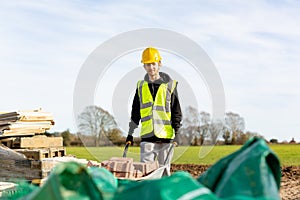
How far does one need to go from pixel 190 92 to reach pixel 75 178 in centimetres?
792

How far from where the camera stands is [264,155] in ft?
5.93

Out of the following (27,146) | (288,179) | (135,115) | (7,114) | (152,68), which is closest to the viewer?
(152,68)

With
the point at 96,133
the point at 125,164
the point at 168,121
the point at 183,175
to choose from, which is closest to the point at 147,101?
the point at 168,121

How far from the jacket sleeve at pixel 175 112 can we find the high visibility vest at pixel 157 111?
53 millimetres

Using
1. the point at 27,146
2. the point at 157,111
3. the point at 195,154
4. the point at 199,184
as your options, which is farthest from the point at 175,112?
the point at 195,154

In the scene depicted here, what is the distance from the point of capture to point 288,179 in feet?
43.2

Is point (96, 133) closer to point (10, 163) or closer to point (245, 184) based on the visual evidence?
point (10, 163)

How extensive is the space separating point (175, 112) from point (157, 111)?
283mm

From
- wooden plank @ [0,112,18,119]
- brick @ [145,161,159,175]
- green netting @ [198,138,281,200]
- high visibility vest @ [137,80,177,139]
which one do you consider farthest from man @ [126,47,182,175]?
green netting @ [198,138,281,200]

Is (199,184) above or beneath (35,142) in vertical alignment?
beneath

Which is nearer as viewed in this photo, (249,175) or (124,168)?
(249,175)

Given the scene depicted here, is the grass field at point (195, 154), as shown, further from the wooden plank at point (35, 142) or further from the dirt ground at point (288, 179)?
the wooden plank at point (35, 142)

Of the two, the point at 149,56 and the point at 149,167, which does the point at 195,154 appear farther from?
the point at 149,167

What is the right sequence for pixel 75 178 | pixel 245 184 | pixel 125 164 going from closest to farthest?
pixel 75 178
pixel 245 184
pixel 125 164
